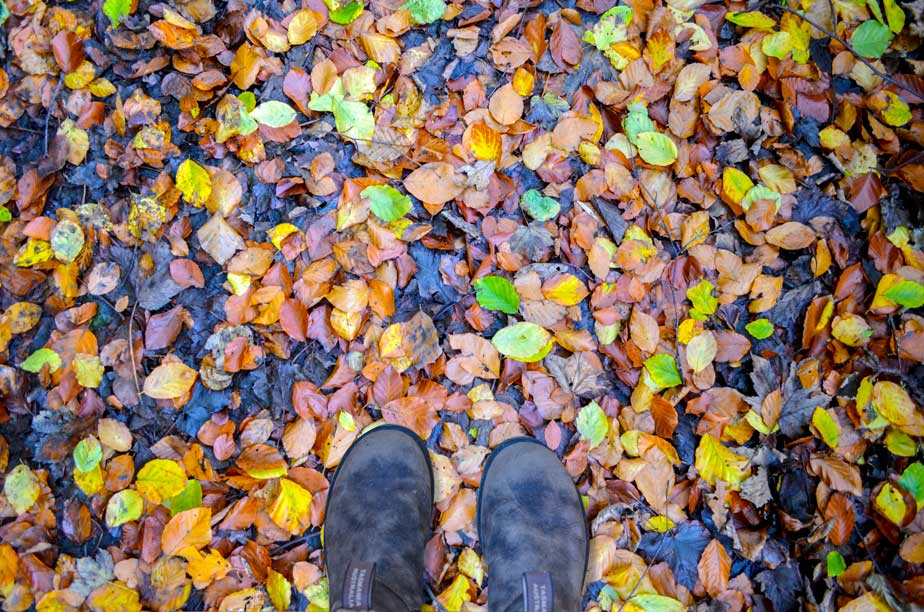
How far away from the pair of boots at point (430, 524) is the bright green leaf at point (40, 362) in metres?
0.89

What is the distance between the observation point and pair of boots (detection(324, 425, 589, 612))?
1.46 metres

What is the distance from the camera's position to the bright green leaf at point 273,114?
1.65 m

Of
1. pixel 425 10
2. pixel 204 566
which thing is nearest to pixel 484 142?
pixel 425 10

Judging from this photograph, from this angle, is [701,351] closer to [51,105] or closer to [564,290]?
[564,290]

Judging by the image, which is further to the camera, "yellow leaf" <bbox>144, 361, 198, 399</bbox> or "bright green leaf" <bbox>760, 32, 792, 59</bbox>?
"bright green leaf" <bbox>760, 32, 792, 59</bbox>

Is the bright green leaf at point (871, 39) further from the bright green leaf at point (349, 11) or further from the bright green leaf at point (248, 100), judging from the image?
the bright green leaf at point (248, 100)

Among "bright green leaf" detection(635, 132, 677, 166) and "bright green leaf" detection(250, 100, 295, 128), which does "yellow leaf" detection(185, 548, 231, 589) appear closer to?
"bright green leaf" detection(250, 100, 295, 128)

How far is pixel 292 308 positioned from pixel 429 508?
70 cm

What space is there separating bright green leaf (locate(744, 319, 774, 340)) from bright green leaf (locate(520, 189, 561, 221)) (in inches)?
26.1

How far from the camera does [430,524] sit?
5.21 ft

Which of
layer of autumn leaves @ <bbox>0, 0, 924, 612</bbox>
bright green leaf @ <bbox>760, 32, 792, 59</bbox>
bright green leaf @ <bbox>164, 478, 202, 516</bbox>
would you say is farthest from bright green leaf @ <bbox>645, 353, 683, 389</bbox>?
bright green leaf @ <bbox>164, 478, 202, 516</bbox>

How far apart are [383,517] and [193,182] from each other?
1.13 m

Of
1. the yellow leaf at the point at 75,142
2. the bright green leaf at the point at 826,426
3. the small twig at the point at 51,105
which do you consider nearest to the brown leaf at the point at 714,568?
the bright green leaf at the point at 826,426

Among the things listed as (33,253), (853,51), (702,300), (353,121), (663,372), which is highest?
(853,51)
